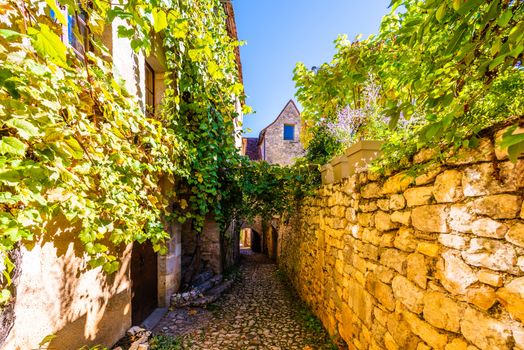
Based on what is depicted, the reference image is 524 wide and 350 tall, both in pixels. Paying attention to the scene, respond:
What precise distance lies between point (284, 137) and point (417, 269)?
12116 millimetres

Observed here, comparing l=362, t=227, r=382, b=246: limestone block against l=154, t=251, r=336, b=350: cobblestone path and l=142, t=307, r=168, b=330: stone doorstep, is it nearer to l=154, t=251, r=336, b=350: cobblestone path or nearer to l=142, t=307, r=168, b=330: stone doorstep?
l=154, t=251, r=336, b=350: cobblestone path

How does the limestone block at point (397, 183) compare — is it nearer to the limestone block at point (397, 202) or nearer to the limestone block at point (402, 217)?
the limestone block at point (397, 202)

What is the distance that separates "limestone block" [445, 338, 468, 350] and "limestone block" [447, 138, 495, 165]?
3.37ft

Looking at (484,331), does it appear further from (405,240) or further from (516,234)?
(405,240)

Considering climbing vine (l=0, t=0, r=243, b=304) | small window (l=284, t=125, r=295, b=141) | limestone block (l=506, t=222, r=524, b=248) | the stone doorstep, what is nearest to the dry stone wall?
limestone block (l=506, t=222, r=524, b=248)

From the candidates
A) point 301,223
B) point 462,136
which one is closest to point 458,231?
point 462,136

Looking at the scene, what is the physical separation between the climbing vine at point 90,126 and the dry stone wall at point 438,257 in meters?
1.82

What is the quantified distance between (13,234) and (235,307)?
A: 4292mm

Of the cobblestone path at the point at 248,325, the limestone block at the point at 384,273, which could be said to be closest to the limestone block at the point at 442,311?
the limestone block at the point at 384,273

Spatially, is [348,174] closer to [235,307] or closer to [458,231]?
[458,231]

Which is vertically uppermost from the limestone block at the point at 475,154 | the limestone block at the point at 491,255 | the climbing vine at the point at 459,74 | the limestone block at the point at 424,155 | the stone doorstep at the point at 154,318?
the climbing vine at the point at 459,74

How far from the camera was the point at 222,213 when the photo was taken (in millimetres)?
5617

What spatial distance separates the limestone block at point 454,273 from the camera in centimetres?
126

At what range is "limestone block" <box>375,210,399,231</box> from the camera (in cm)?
194
